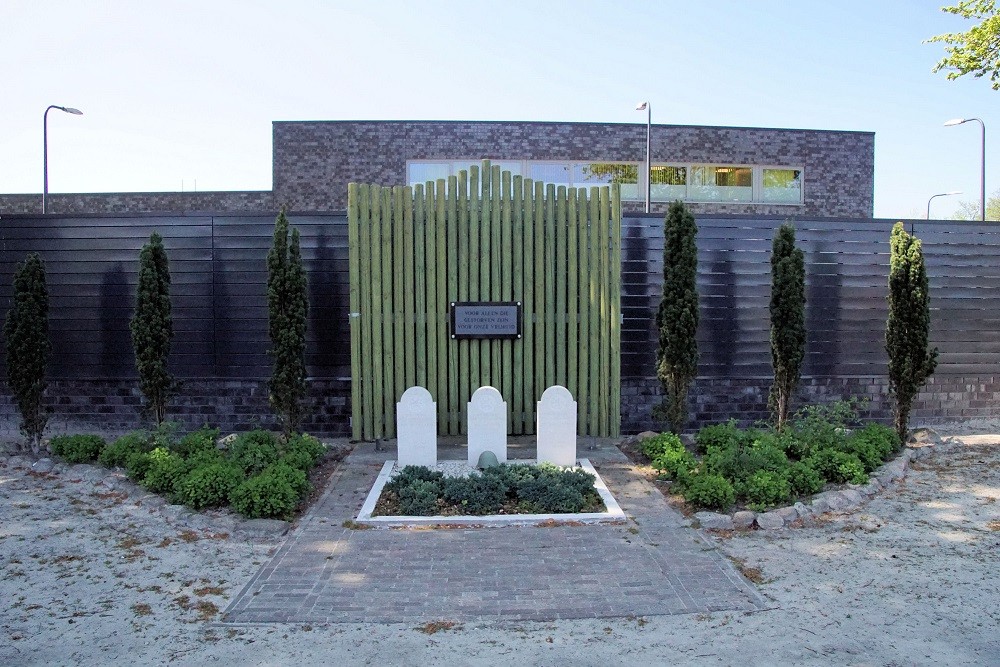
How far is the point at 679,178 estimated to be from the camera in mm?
23547

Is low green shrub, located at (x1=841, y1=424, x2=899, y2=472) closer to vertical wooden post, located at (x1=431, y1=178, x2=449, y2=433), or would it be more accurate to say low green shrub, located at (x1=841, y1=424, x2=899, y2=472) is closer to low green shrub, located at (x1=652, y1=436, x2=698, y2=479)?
low green shrub, located at (x1=652, y1=436, x2=698, y2=479)

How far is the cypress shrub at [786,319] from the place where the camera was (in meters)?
10.6

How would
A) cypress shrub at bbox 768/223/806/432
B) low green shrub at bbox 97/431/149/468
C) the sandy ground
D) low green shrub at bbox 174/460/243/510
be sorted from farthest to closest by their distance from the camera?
cypress shrub at bbox 768/223/806/432, low green shrub at bbox 97/431/149/468, low green shrub at bbox 174/460/243/510, the sandy ground

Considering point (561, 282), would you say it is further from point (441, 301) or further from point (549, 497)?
point (549, 497)

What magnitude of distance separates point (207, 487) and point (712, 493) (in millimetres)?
5148

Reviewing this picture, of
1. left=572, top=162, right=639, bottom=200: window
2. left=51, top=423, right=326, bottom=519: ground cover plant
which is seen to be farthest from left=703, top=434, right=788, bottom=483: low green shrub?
left=572, top=162, right=639, bottom=200: window

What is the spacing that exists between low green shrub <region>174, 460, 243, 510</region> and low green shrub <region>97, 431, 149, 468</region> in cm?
164

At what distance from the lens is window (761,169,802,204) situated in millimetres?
23781

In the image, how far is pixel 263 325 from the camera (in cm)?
1188

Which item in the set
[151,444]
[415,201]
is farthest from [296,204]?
[151,444]

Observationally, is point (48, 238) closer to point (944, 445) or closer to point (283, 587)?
point (283, 587)

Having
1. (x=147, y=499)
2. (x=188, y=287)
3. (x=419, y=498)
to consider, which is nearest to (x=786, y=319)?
(x=419, y=498)

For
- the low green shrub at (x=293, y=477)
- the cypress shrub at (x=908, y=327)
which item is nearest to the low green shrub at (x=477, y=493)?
the low green shrub at (x=293, y=477)

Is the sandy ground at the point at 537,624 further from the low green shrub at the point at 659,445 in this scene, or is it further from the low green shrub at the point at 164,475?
the low green shrub at the point at 659,445
